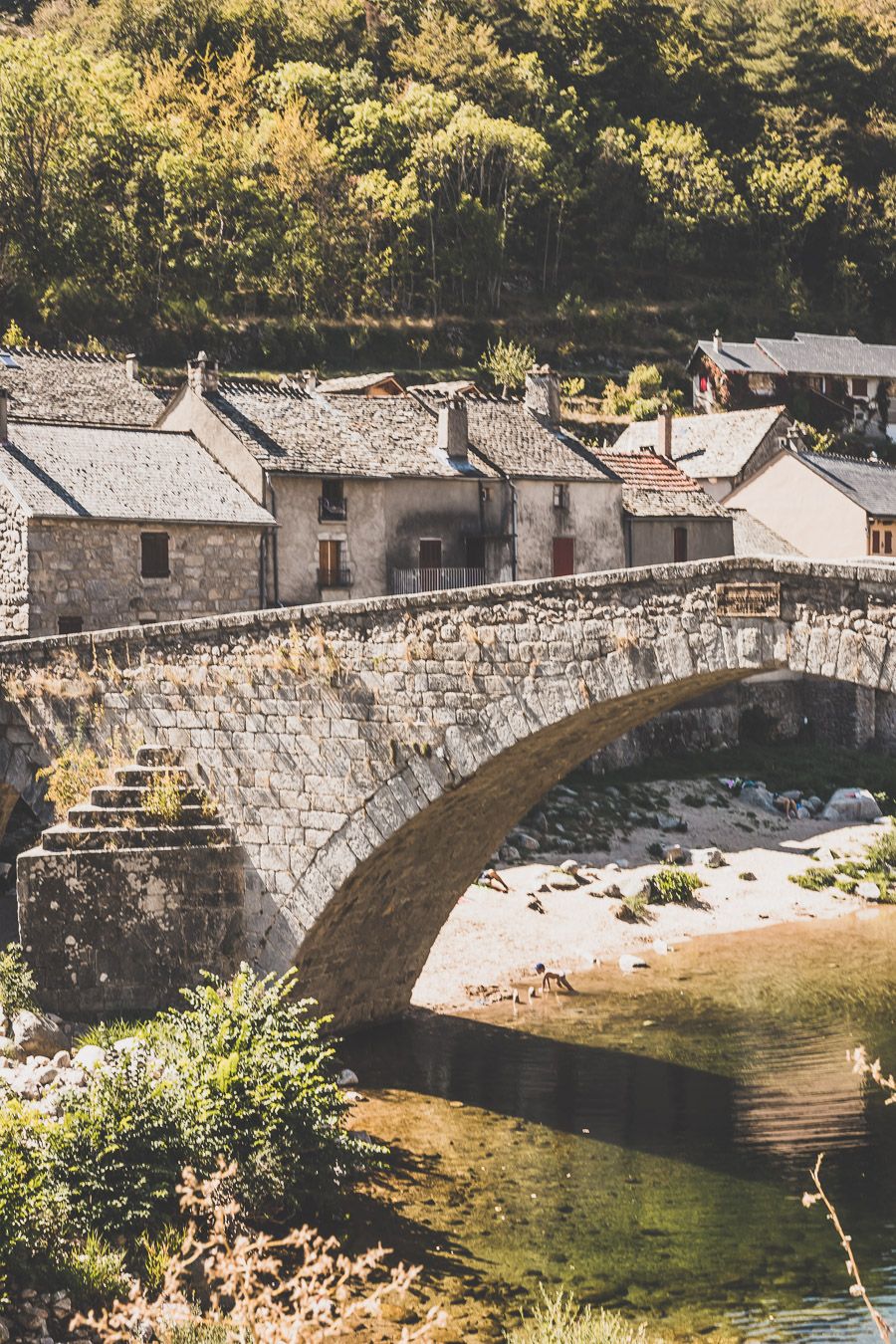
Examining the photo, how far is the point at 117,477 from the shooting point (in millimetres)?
26484

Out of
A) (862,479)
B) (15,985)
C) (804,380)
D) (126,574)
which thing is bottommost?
(15,985)

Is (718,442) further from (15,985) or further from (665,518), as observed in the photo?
(15,985)

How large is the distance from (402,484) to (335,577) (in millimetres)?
2721

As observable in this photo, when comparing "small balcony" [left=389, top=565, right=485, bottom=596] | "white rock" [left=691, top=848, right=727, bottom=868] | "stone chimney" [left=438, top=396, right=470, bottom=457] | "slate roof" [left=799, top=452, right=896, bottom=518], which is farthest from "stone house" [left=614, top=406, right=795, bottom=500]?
"white rock" [left=691, top=848, right=727, bottom=868]

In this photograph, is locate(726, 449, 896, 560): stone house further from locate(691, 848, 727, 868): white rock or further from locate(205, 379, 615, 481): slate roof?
locate(691, 848, 727, 868): white rock

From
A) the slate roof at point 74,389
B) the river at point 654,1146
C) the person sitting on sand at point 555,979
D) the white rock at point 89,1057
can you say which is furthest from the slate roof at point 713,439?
the white rock at point 89,1057

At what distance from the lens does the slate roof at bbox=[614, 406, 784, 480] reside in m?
44.7

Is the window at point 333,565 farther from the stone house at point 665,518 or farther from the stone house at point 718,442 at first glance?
the stone house at point 718,442

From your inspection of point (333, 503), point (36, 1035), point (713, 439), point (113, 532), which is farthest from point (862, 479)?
point (36, 1035)

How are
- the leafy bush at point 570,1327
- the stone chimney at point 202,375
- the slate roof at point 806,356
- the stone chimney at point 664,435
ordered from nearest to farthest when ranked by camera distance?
the leafy bush at point 570,1327 < the stone chimney at point 202,375 < the stone chimney at point 664,435 < the slate roof at point 806,356

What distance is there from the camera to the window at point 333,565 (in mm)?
30312

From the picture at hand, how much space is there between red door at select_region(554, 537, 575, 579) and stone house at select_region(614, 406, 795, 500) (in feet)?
32.4

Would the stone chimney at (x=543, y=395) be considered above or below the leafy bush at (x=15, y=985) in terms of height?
above

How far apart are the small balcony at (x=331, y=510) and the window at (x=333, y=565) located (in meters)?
0.45
